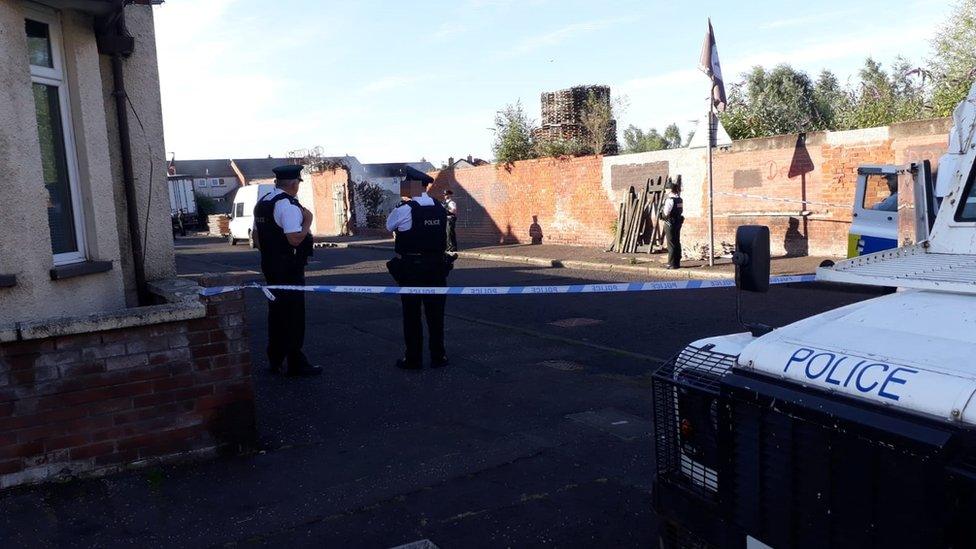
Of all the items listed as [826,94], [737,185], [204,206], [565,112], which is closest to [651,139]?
[826,94]

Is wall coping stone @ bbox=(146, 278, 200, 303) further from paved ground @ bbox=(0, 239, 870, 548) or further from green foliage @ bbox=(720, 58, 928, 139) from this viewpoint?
green foliage @ bbox=(720, 58, 928, 139)

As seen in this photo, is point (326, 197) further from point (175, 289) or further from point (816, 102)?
point (175, 289)

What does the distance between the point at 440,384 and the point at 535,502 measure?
8.41ft

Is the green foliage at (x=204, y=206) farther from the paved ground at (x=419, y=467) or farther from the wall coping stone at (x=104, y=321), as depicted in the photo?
the wall coping stone at (x=104, y=321)

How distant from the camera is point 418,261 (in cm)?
699

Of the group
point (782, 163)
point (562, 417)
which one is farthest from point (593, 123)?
point (562, 417)

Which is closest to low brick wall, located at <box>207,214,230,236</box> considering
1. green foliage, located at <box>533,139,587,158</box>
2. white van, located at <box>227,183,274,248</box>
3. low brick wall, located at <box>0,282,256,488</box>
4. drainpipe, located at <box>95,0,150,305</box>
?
white van, located at <box>227,183,274,248</box>

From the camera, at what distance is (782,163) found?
1526 centimetres

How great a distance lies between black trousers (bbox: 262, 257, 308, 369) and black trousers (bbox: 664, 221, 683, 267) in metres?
9.37

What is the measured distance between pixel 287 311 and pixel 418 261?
122 centimetres

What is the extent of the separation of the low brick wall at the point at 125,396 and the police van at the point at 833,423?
9.62ft

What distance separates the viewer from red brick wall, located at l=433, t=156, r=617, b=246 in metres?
20.2

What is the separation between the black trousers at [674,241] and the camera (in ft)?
48.2

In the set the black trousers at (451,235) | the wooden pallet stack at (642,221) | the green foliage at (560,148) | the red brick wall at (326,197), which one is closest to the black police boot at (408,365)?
the wooden pallet stack at (642,221)
